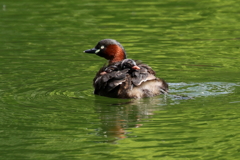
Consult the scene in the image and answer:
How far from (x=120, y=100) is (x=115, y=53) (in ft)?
4.78

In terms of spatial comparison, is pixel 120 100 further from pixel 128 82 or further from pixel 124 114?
pixel 124 114

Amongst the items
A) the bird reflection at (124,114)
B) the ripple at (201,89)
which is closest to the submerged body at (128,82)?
the bird reflection at (124,114)

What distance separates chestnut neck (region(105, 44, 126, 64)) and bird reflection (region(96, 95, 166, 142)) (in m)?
1.44

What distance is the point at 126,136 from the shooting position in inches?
285

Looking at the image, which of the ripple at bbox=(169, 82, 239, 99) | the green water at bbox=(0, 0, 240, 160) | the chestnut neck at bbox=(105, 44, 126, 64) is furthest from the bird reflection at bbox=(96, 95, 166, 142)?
the chestnut neck at bbox=(105, 44, 126, 64)

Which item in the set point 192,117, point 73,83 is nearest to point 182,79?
point 73,83

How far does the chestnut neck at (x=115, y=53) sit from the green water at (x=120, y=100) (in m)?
0.63

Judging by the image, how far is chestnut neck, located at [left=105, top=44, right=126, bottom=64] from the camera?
10312mm

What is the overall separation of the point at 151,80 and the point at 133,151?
2.56 metres

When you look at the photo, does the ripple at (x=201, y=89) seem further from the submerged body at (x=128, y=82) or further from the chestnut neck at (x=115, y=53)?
the chestnut neck at (x=115, y=53)

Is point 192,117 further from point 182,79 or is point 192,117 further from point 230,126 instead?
point 182,79

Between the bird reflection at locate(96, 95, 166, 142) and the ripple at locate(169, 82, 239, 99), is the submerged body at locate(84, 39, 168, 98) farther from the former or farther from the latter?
the ripple at locate(169, 82, 239, 99)

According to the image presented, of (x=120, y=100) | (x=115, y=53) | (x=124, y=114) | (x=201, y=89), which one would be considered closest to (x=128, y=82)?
(x=120, y=100)

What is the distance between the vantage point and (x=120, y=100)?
911 centimetres
